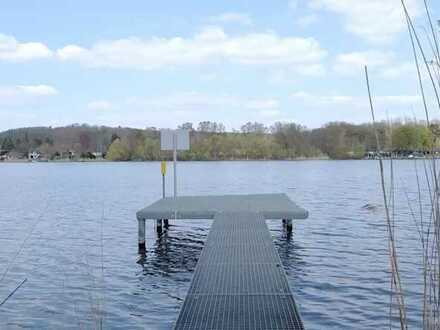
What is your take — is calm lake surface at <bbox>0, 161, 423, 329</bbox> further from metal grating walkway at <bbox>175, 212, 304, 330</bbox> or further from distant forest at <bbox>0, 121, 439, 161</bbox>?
distant forest at <bbox>0, 121, 439, 161</bbox>

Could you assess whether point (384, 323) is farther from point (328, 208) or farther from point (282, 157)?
point (282, 157)

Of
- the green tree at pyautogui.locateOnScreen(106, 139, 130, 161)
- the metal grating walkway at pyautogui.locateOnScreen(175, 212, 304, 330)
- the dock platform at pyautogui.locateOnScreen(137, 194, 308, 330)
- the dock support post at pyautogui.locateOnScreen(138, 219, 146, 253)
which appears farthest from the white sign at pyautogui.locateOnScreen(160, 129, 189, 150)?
the green tree at pyautogui.locateOnScreen(106, 139, 130, 161)

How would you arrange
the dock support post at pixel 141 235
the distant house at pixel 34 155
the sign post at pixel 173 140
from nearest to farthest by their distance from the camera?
the dock support post at pixel 141 235 → the sign post at pixel 173 140 → the distant house at pixel 34 155

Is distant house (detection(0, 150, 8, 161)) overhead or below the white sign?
overhead

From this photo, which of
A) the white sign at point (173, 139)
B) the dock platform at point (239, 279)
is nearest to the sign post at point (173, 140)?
the white sign at point (173, 139)

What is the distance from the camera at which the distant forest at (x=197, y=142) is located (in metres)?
111

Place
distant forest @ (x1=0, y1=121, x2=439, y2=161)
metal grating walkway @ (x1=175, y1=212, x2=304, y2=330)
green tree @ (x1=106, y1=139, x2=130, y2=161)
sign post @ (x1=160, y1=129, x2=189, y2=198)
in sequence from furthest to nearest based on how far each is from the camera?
1. green tree @ (x1=106, y1=139, x2=130, y2=161)
2. distant forest @ (x1=0, y1=121, x2=439, y2=161)
3. sign post @ (x1=160, y1=129, x2=189, y2=198)
4. metal grating walkway @ (x1=175, y1=212, x2=304, y2=330)

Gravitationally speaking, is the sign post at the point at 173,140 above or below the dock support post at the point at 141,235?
above

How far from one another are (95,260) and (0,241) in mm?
4678

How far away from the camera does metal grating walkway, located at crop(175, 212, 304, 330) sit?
5.09 metres

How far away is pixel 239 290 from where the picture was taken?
6.23 m

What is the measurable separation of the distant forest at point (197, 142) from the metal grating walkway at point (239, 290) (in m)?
74.7

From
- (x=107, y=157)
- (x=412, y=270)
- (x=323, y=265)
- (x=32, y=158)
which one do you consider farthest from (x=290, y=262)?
(x=32, y=158)

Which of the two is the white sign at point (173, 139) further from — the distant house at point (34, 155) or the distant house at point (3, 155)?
the distant house at point (3, 155)
